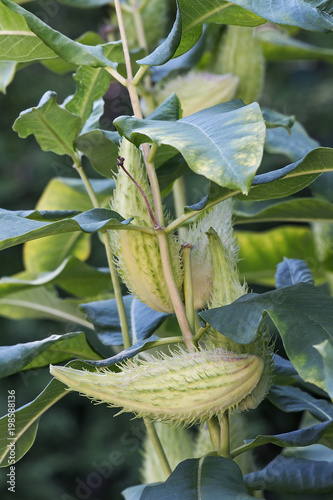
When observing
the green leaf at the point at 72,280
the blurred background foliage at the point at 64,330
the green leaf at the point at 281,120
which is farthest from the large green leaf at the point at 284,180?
the blurred background foliage at the point at 64,330

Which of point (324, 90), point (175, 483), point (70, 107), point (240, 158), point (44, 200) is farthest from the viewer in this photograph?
point (324, 90)

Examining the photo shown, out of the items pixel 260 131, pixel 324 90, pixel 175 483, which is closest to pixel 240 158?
pixel 260 131

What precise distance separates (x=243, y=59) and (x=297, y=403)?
1.83ft

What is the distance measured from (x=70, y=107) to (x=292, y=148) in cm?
35

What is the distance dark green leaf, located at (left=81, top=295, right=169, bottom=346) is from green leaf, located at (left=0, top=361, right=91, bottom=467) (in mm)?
77

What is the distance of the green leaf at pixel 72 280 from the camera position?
0.81 metres

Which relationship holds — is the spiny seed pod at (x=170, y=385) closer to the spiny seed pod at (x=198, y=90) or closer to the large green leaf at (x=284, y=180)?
the large green leaf at (x=284, y=180)

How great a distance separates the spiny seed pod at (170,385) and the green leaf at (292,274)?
21 cm

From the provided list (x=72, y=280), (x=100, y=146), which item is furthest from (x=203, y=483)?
(x=72, y=280)

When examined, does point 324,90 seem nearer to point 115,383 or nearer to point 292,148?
point 292,148

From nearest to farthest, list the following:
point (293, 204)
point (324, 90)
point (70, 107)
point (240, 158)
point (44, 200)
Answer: point (240, 158)
point (70, 107)
point (293, 204)
point (44, 200)
point (324, 90)

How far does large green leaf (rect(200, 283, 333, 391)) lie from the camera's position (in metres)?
0.43

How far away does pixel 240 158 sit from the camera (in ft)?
1.24

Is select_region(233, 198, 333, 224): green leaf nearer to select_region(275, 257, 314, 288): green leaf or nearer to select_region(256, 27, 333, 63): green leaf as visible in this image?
select_region(275, 257, 314, 288): green leaf
